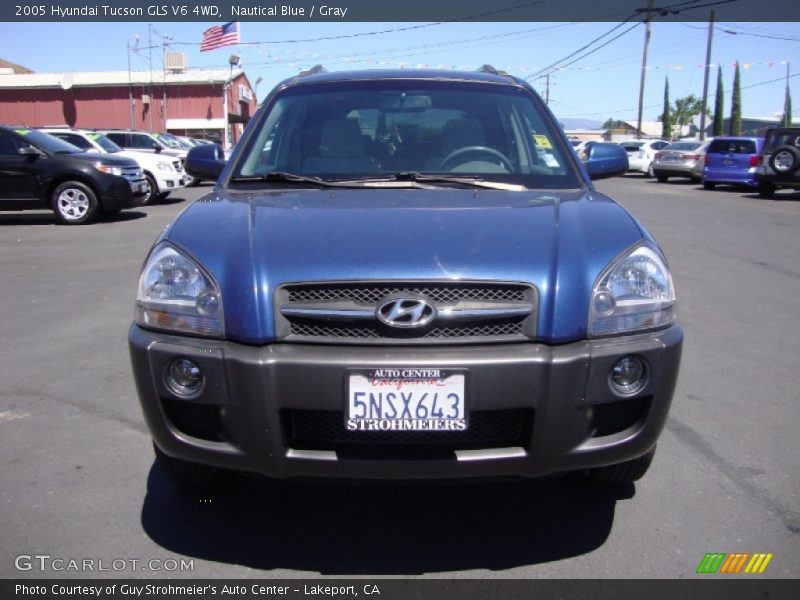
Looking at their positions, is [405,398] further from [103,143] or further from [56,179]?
[103,143]

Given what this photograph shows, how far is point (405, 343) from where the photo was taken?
228 centimetres

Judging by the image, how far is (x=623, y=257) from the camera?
98.5 inches

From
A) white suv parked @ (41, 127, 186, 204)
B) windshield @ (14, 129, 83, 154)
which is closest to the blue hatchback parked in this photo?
white suv parked @ (41, 127, 186, 204)

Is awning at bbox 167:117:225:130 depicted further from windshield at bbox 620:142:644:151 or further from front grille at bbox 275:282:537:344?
front grille at bbox 275:282:537:344

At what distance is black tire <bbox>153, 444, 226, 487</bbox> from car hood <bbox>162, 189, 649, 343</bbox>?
769 mm

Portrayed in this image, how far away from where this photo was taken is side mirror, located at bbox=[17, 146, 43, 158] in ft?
39.9

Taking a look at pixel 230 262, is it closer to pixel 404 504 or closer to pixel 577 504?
pixel 404 504

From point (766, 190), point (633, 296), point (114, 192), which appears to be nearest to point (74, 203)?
point (114, 192)

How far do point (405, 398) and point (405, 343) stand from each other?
166 millimetres

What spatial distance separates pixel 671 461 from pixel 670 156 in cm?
2369

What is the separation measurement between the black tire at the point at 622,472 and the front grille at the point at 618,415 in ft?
1.31

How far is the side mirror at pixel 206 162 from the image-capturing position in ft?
12.7
